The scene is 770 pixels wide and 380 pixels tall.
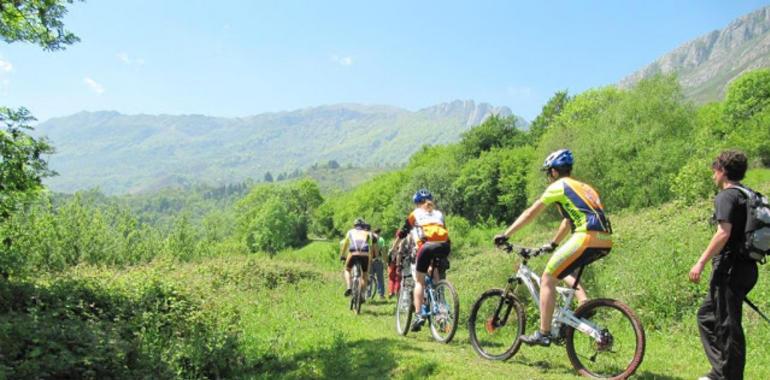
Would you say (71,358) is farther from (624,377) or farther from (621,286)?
(621,286)

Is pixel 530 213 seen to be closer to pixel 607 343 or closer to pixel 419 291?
pixel 607 343

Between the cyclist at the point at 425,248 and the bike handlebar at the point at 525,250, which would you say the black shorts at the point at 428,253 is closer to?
the cyclist at the point at 425,248

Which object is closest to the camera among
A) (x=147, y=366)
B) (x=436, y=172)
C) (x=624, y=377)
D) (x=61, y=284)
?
(x=624, y=377)

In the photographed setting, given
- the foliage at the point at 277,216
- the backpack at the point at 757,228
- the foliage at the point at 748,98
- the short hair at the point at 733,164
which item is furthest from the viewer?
the foliage at the point at 277,216

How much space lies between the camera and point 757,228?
16.6ft

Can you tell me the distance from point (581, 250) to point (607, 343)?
3.77 feet

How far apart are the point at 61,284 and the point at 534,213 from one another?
11.7m

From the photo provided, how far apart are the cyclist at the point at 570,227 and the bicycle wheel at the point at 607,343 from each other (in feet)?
1.00

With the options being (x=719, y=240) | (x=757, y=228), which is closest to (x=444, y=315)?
(x=719, y=240)

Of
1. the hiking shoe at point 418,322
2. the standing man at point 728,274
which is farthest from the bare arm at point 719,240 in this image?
the hiking shoe at point 418,322

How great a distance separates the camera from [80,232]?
1396 inches

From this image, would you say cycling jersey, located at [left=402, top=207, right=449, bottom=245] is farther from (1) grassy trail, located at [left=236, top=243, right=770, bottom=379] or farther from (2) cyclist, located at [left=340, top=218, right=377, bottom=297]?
(2) cyclist, located at [left=340, top=218, right=377, bottom=297]

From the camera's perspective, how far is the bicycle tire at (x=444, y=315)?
8.44 metres

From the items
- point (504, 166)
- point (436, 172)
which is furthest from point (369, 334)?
point (436, 172)
